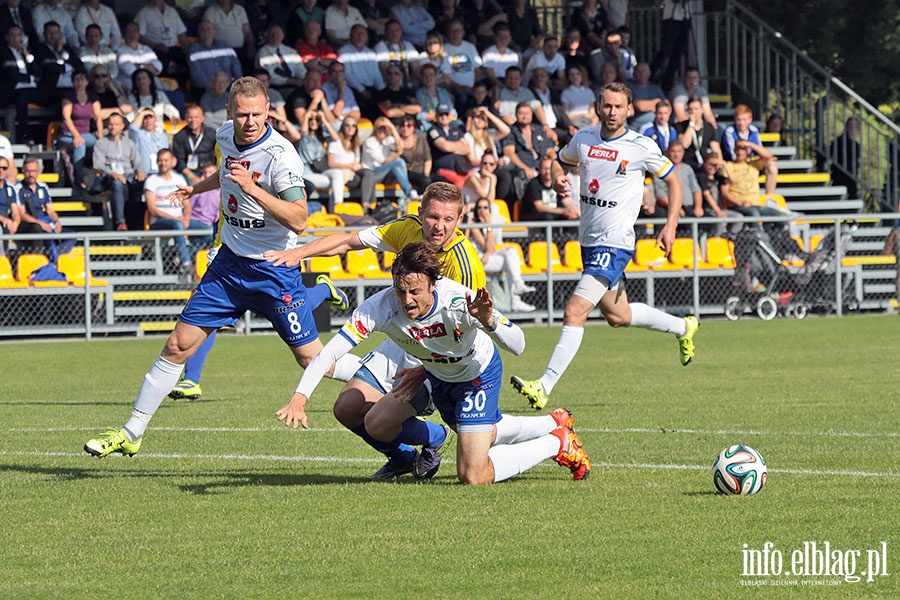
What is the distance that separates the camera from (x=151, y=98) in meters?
22.6

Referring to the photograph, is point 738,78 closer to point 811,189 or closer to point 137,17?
point 811,189

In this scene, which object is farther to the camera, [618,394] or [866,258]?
[866,258]

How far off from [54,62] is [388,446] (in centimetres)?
1594

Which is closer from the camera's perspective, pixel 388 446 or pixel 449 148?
pixel 388 446

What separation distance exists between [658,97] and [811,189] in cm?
305

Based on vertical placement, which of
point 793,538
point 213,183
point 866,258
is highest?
point 213,183

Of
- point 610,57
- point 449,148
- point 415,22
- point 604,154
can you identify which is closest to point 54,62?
point 449,148

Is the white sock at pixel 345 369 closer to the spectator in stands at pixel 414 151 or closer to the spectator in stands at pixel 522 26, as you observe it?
the spectator in stands at pixel 414 151

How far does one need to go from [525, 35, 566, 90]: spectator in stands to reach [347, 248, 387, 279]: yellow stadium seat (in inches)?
239

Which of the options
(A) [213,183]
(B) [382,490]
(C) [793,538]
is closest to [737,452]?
(C) [793,538]

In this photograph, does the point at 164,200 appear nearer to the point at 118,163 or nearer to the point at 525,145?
the point at 118,163

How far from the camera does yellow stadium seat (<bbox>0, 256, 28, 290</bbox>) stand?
757 inches

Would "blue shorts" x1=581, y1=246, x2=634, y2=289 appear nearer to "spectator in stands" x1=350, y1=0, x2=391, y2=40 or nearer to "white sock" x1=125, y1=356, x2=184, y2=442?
"white sock" x1=125, y1=356, x2=184, y2=442

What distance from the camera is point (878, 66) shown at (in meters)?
34.4
